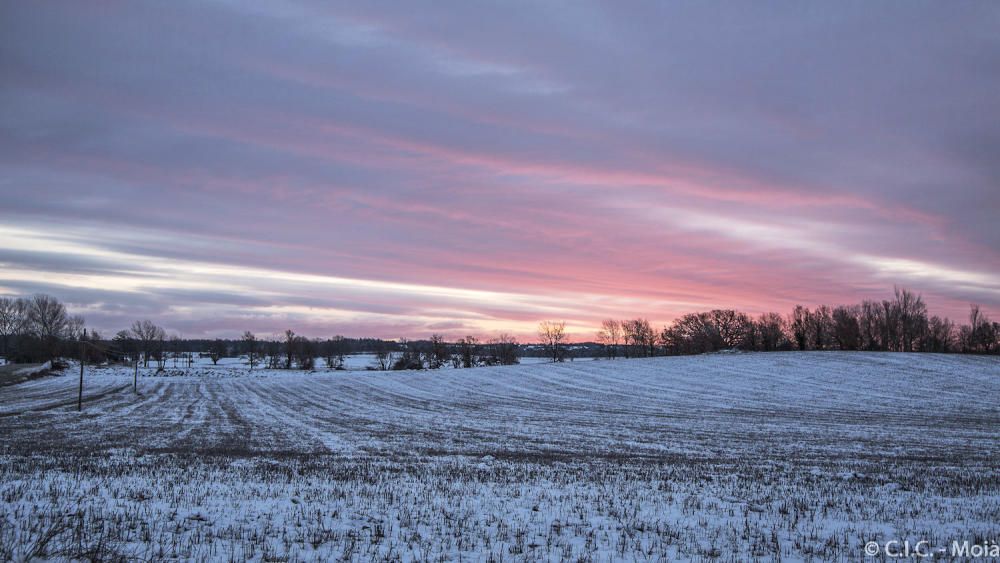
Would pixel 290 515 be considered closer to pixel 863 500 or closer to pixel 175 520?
pixel 175 520

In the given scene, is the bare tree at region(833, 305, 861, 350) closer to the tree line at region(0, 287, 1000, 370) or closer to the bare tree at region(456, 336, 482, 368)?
the tree line at region(0, 287, 1000, 370)

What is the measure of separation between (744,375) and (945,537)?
77.1 metres

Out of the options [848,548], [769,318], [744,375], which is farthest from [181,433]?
[769,318]

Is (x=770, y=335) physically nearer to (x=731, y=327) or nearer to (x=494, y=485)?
(x=731, y=327)

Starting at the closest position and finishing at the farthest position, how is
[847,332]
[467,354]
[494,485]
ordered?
[494,485] < [847,332] < [467,354]

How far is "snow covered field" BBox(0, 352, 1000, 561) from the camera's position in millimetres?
9180

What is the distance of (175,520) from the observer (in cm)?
991

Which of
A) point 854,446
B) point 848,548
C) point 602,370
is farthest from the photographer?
point 602,370

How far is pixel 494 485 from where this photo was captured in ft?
48.1

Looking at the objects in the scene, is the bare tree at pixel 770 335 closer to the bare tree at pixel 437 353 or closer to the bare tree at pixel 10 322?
the bare tree at pixel 437 353

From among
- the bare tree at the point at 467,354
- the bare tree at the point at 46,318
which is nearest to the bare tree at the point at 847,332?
the bare tree at the point at 467,354

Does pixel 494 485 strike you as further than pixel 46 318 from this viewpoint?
No

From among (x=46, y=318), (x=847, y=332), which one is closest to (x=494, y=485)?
(x=847, y=332)

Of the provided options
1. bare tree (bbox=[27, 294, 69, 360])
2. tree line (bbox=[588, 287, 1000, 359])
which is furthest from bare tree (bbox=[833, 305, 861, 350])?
bare tree (bbox=[27, 294, 69, 360])
